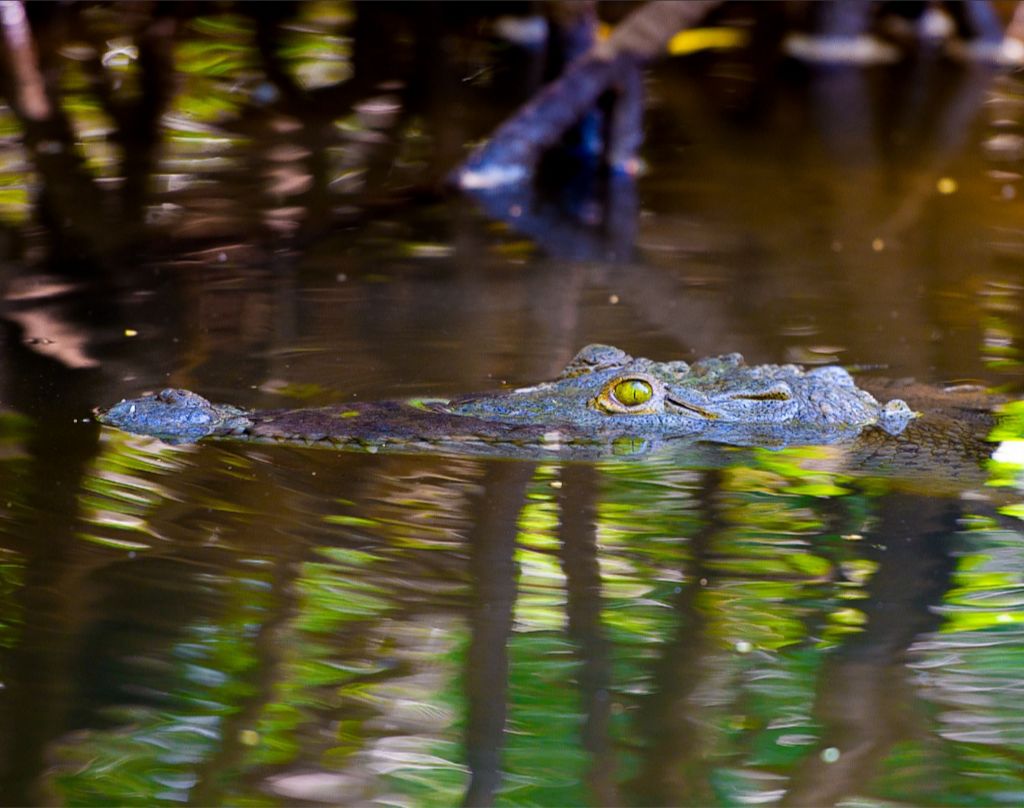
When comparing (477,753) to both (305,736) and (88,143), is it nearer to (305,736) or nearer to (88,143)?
(305,736)

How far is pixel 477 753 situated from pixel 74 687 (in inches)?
42.2

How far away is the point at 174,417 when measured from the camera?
5.17 metres

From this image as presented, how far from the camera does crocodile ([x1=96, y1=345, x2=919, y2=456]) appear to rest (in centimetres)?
522

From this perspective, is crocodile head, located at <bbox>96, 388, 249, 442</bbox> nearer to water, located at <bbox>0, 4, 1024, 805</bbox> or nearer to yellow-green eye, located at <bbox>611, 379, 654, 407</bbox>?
water, located at <bbox>0, 4, 1024, 805</bbox>

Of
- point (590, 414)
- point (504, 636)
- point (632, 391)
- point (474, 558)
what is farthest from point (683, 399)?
point (504, 636)

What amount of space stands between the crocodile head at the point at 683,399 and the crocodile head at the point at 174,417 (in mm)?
869

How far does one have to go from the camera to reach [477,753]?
356 cm

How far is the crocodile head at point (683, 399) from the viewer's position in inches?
212

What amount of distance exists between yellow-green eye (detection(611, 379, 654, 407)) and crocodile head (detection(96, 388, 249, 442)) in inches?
54.3

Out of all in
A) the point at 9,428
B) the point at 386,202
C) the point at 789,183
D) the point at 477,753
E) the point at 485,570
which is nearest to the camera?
the point at 477,753

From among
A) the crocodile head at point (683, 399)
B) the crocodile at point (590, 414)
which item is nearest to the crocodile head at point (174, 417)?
the crocodile at point (590, 414)

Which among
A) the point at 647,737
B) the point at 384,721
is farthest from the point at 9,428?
the point at 647,737

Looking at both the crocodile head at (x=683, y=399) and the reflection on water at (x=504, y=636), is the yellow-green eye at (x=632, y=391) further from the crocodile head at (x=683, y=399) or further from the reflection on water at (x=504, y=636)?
the reflection on water at (x=504, y=636)

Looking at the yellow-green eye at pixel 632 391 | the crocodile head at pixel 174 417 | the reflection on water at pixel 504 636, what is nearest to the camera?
the reflection on water at pixel 504 636
